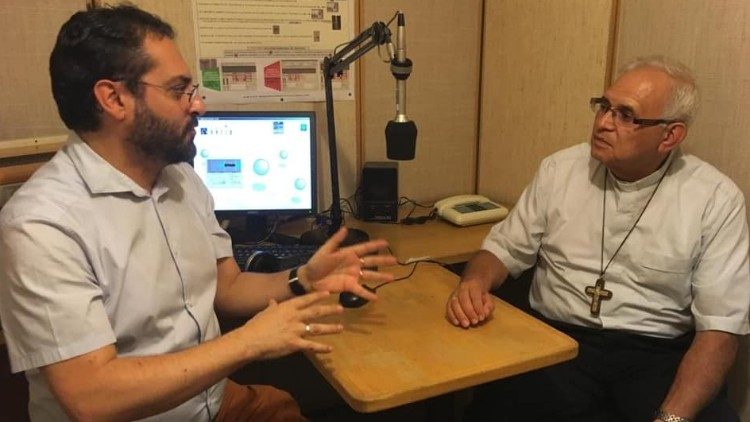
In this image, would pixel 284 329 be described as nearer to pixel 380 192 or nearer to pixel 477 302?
pixel 477 302

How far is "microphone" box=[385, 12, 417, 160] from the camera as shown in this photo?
1.73 meters

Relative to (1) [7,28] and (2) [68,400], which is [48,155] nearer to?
(1) [7,28]

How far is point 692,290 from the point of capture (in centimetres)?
173

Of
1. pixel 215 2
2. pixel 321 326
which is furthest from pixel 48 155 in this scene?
pixel 321 326

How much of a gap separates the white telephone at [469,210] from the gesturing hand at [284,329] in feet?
3.75

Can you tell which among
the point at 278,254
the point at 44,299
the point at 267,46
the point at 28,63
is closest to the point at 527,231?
the point at 278,254

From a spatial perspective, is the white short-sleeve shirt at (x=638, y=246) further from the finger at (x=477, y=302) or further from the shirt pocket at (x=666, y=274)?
the finger at (x=477, y=302)

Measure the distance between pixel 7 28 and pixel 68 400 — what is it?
52.4 inches

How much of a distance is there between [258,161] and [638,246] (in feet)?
4.05

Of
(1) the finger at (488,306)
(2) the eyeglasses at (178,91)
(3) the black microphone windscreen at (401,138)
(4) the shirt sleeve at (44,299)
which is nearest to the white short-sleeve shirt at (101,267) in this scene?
(4) the shirt sleeve at (44,299)

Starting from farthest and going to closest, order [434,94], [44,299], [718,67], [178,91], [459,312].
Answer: [434,94] < [718,67] < [459,312] < [178,91] < [44,299]

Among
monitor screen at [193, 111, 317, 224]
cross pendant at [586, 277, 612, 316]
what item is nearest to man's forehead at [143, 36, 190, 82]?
monitor screen at [193, 111, 317, 224]

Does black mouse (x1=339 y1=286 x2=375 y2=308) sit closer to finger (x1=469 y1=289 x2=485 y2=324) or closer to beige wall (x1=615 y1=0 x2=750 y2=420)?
finger (x1=469 y1=289 x2=485 y2=324)

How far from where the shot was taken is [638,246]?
1.79 m
